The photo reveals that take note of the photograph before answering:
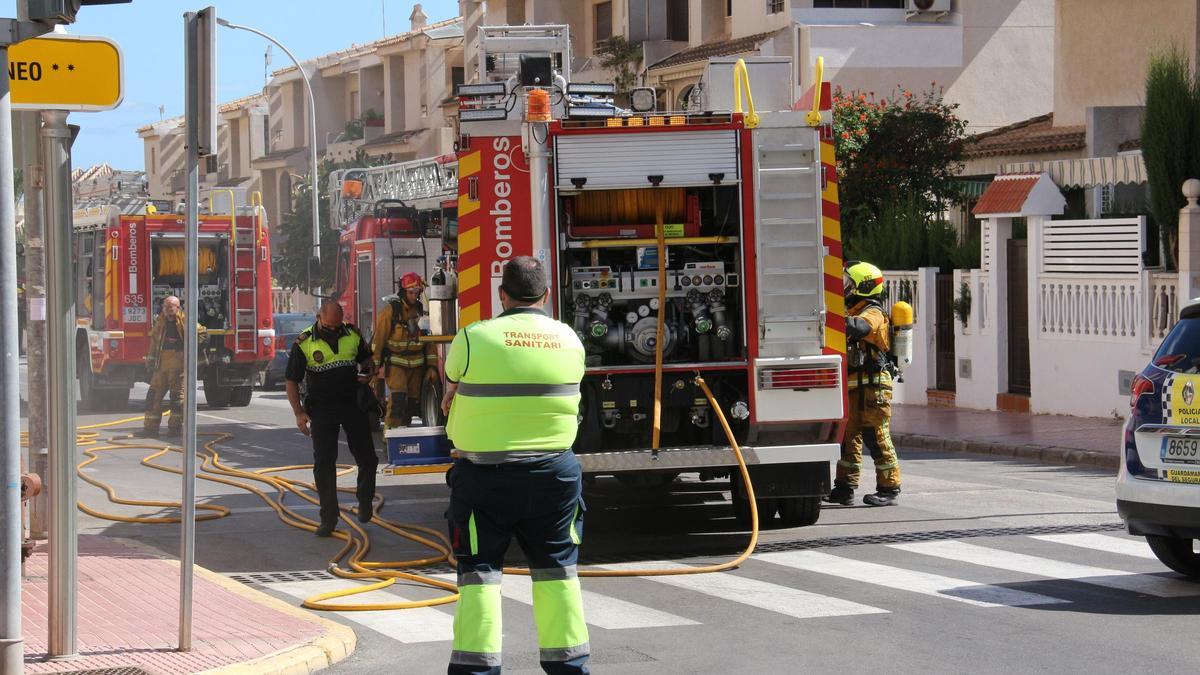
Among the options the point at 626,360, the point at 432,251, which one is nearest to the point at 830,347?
the point at 626,360

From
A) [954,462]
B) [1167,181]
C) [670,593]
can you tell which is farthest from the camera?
[1167,181]

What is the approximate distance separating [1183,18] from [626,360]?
1836cm

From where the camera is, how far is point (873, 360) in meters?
13.2

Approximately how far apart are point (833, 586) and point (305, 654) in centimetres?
331

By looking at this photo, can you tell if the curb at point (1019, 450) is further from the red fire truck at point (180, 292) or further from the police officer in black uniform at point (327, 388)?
the red fire truck at point (180, 292)

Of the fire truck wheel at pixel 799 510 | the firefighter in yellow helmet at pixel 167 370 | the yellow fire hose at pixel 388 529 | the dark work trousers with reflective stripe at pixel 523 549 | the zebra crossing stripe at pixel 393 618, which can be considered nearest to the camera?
the dark work trousers with reflective stripe at pixel 523 549

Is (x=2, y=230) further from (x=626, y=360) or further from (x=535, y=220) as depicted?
(x=626, y=360)

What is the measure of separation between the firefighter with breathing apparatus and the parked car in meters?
19.2

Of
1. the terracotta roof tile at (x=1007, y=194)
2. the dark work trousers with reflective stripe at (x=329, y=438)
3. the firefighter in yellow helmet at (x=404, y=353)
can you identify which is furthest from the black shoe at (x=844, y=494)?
the terracotta roof tile at (x=1007, y=194)

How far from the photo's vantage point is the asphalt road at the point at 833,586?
311 inches

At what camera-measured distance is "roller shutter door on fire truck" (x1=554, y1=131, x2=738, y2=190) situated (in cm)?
1134

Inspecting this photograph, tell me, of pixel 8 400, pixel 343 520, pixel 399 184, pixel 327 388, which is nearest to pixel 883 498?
pixel 343 520

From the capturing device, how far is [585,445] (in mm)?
11586

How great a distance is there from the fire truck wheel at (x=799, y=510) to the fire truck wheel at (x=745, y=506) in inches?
4.1
